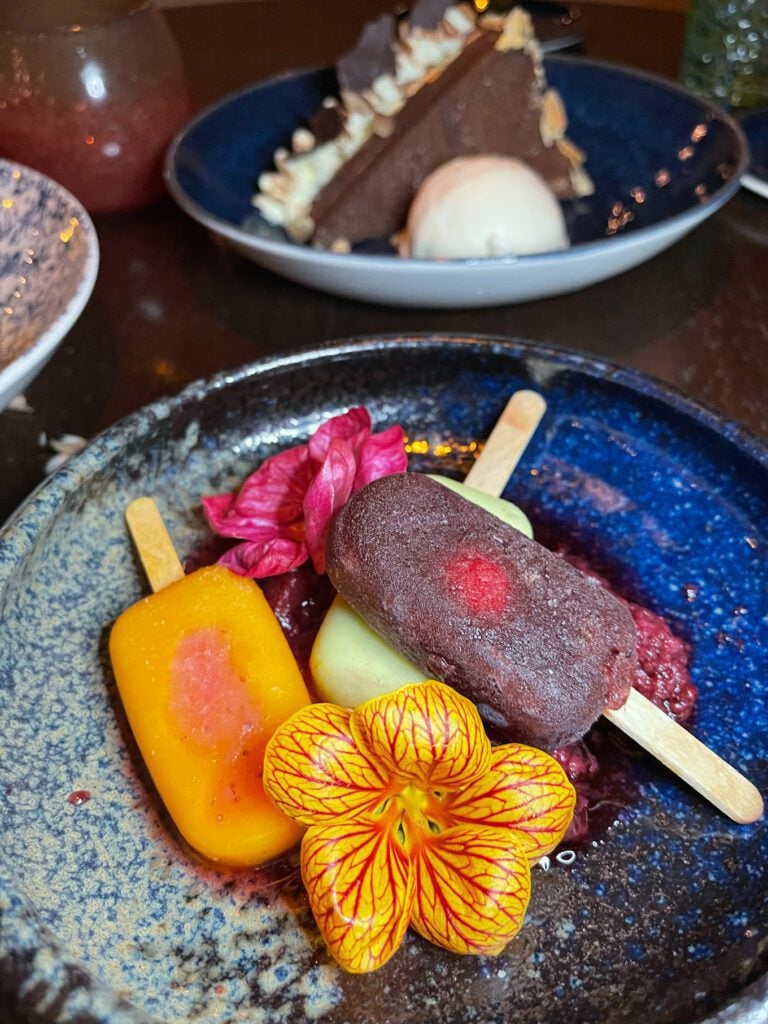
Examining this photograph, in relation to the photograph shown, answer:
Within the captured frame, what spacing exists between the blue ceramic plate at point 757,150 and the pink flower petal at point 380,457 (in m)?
0.86

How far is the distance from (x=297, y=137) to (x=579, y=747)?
1.07 m

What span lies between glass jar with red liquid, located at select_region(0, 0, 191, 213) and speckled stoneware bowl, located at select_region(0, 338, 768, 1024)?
57 cm

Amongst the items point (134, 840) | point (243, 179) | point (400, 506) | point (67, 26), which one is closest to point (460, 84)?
point (243, 179)

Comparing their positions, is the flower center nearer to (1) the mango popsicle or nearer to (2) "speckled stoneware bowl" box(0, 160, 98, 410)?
(1) the mango popsicle

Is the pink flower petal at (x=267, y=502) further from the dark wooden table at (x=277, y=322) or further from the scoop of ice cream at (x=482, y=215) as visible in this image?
the scoop of ice cream at (x=482, y=215)

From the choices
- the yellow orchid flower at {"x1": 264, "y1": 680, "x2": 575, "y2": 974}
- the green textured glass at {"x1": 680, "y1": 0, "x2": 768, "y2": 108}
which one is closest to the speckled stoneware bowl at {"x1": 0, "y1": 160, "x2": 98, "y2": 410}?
the yellow orchid flower at {"x1": 264, "y1": 680, "x2": 575, "y2": 974}

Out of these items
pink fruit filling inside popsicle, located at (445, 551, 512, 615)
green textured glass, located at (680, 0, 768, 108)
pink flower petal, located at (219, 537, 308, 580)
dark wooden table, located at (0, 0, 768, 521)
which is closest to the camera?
pink fruit filling inside popsicle, located at (445, 551, 512, 615)

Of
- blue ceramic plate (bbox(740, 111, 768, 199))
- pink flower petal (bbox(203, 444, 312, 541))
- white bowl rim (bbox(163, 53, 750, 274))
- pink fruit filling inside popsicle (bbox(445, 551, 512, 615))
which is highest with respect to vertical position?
white bowl rim (bbox(163, 53, 750, 274))

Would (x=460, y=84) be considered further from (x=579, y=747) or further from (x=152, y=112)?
(x=579, y=747)

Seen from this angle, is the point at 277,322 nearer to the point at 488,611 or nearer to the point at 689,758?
the point at 488,611

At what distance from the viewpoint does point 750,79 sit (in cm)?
155

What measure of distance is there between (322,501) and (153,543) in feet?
0.52

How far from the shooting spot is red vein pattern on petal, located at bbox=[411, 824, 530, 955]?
0.51 meters

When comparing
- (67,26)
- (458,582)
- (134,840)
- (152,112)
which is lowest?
(134,840)
